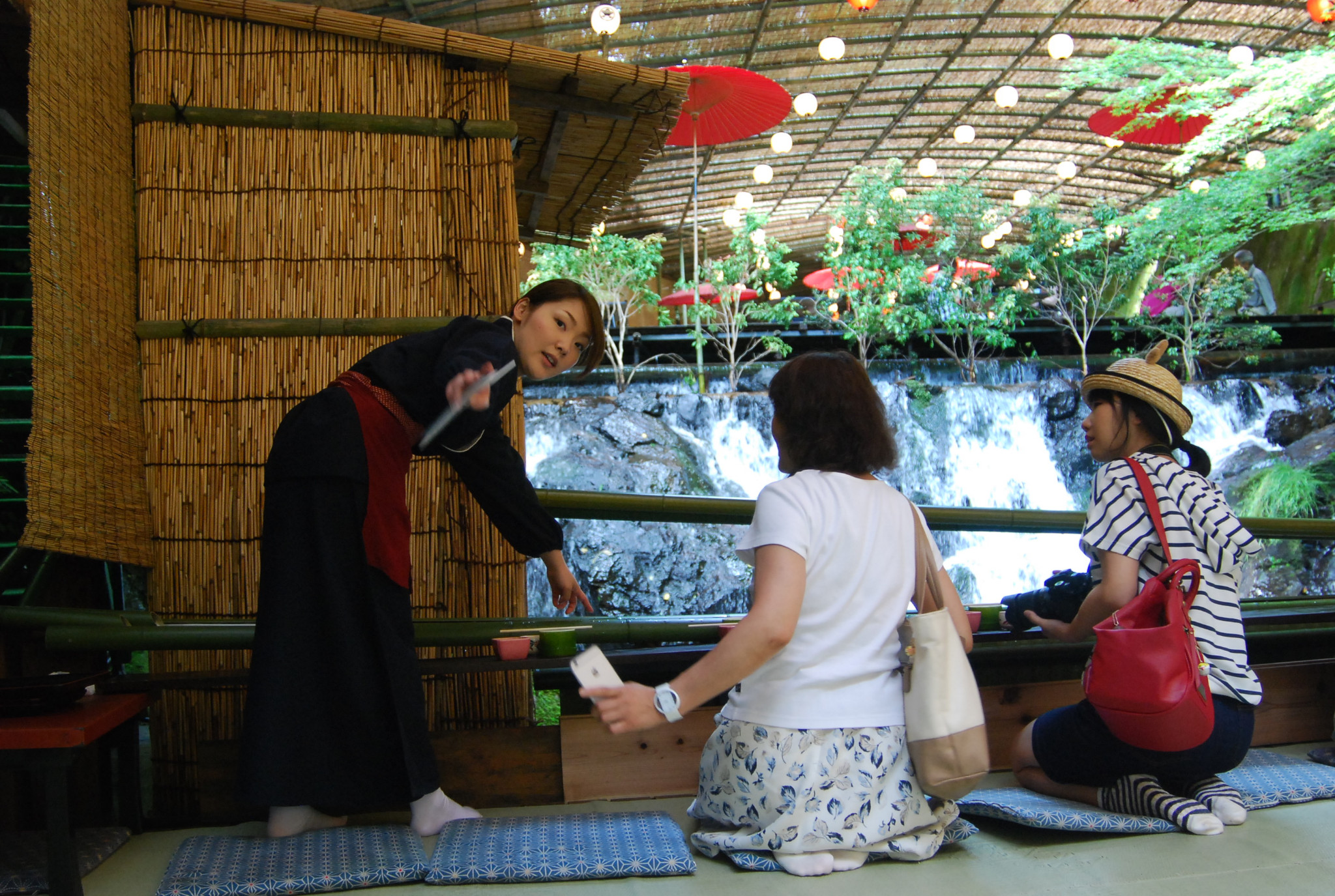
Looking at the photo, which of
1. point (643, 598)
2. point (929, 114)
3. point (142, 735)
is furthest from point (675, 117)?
point (929, 114)

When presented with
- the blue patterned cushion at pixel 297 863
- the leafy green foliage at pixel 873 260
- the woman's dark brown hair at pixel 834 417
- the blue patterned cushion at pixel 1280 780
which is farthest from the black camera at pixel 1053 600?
the leafy green foliage at pixel 873 260

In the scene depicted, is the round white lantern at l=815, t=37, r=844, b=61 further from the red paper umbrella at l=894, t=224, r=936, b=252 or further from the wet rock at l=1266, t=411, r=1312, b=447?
the wet rock at l=1266, t=411, r=1312, b=447

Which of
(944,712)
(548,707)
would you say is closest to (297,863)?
(944,712)

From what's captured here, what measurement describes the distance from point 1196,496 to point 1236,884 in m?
0.90

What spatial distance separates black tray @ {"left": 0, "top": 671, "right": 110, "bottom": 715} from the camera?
6.93 ft

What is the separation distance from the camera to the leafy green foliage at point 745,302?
41.2ft

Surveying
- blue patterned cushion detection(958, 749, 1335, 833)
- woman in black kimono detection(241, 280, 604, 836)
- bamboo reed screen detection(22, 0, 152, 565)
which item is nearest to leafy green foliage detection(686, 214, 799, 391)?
bamboo reed screen detection(22, 0, 152, 565)

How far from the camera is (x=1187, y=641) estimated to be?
2.14m

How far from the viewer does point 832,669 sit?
2.09 m

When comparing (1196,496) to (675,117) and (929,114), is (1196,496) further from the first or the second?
(929,114)

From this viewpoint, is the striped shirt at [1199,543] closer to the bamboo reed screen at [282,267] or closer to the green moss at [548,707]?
the bamboo reed screen at [282,267]

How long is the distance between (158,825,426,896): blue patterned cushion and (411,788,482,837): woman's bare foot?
0.12ft

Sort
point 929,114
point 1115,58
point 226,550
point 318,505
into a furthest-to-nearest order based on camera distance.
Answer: point 929,114 → point 1115,58 → point 226,550 → point 318,505

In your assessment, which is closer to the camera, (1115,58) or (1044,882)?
(1044,882)
